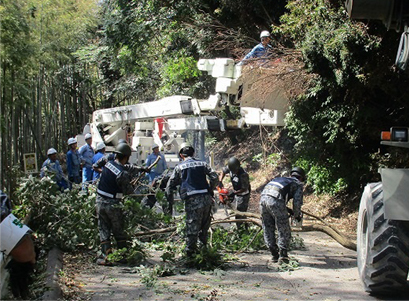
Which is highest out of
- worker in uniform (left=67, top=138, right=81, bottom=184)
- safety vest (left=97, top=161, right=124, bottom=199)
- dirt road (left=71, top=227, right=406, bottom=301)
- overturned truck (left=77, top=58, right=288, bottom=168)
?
overturned truck (left=77, top=58, right=288, bottom=168)

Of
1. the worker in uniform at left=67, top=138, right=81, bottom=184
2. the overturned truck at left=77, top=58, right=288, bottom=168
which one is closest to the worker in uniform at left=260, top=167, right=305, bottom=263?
the overturned truck at left=77, top=58, right=288, bottom=168

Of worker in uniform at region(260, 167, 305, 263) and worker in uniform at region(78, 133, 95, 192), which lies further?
worker in uniform at region(78, 133, 95, 192)

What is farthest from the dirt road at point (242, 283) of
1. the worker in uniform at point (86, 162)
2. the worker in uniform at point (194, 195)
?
the worker in uniform at point (86, 162)

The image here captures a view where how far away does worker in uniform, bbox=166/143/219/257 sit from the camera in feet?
27.6

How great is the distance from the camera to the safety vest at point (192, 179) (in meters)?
8.46

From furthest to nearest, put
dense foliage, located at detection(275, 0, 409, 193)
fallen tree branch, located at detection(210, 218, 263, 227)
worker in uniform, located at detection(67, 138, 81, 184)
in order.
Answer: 1. worker in uniform, located at detection(67, 138, 81, 184)
2. dense foliage, located at detection(275, 0, 409, 193)
3. fallen tree branch, located at detection(210, 218, 263, 227)

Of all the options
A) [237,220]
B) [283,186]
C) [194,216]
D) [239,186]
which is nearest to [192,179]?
[194,216]

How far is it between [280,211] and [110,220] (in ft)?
8.89

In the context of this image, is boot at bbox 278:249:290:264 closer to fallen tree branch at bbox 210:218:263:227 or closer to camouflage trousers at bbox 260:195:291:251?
camouflage trousers at bbox 260:195:291:251

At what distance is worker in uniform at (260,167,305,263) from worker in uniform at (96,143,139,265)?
223cm

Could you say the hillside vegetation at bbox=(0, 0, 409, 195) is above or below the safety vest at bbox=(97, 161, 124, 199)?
above

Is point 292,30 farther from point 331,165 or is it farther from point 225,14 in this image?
point 225,14

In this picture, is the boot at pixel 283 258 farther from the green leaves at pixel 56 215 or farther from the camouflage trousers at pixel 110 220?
the green leaves at pixel 56 215

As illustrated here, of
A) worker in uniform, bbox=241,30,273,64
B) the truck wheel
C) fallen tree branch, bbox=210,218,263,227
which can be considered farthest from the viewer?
worker in uniform, bbox=241,30,273,64
